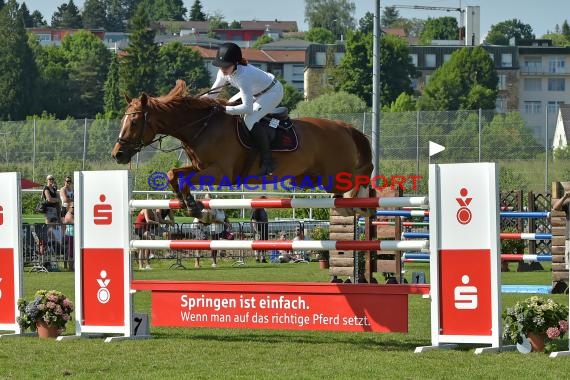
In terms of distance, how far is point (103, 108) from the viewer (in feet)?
380

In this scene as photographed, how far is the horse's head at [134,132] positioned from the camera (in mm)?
9891

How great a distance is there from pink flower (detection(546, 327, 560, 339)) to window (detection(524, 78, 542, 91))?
116 m

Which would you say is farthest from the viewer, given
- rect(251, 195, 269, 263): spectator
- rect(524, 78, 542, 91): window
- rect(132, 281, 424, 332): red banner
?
rect(524, 78, 542, 91): window

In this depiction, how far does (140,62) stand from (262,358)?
100 metres

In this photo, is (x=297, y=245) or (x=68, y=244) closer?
(x=297, y=245)

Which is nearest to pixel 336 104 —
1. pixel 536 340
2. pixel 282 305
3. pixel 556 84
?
pixel 556 84

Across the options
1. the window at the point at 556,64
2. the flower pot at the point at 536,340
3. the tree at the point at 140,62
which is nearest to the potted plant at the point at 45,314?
the flower pot at the point at 536,340

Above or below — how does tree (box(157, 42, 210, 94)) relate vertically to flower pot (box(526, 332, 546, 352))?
above

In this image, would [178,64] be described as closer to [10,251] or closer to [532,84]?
[532,84]

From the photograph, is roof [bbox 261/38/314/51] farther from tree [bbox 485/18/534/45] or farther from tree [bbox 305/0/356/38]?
tree [bbox 485/18/534/45]

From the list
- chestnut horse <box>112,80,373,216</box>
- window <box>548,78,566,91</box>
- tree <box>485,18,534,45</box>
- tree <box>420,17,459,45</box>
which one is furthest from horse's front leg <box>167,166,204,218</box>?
tree <box>485,18,534,45</box>

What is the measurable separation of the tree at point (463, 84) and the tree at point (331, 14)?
65591 millimetres

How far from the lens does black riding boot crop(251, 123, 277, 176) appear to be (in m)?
10.3

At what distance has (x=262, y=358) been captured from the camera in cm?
873
